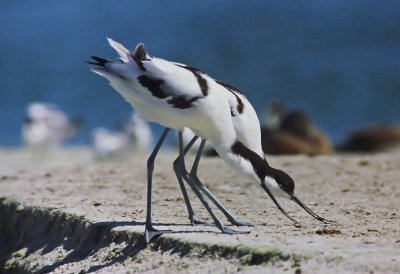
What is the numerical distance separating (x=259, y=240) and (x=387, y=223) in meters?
0.82

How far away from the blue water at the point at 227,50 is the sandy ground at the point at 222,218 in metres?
10.2

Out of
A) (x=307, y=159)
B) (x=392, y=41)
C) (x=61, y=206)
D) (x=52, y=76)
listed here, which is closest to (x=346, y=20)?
(x=392, y=41)

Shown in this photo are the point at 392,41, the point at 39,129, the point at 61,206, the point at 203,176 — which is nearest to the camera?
the point at 61,206

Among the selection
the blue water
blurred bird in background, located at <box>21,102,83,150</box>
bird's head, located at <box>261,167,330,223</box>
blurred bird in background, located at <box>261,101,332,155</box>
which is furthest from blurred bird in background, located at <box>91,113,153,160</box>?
bird's head, located at <box>261,167,330,223</box>

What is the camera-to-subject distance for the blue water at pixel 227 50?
65.9ft

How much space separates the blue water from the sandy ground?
10.2m

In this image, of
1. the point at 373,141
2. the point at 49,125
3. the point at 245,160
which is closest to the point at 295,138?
the point at 373,141

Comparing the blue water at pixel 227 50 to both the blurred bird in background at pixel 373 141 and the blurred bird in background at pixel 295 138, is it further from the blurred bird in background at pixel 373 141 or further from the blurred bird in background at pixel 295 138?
the blurred bird in background at pixel 295 138

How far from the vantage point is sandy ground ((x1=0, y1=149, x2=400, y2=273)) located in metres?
3.90

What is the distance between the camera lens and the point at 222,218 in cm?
490

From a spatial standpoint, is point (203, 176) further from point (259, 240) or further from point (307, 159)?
point (259, 240)

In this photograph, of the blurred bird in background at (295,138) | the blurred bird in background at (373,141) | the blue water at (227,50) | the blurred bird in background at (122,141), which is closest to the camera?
the blurred bird in background at (295,138)

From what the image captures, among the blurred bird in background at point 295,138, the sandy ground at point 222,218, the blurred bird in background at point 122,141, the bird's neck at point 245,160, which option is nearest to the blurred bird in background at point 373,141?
the blurred bird in background at point 295,138

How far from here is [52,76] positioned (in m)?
23.5
